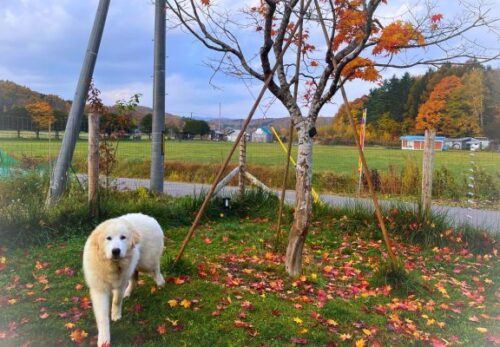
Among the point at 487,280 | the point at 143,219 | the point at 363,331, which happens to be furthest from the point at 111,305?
the point at 487,280

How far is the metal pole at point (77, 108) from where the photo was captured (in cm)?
808

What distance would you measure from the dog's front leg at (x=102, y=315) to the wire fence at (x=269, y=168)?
5.41 m

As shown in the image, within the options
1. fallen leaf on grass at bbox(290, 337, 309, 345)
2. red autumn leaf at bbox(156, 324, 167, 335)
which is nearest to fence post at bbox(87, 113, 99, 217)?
red autumn leaf at bbox(156, 324, 167, 335)

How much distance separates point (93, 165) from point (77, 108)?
5.50ft

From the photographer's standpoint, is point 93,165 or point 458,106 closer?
point 93,165

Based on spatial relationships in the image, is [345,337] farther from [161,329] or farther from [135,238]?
[135,238]

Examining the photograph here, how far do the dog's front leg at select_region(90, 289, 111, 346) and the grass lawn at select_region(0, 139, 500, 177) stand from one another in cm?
886

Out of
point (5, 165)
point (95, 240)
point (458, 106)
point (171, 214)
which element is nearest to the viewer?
point (95, 240)

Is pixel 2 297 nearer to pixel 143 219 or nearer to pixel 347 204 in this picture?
pixel 143 219

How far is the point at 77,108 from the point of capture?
27.7 ft

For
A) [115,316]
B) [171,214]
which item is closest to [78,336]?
[115,316]

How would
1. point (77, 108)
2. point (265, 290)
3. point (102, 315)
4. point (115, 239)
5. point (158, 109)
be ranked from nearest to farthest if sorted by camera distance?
point (102, 315) → point (115, 239) → point (265, 290) → point (77, 108) → point (158, 109)

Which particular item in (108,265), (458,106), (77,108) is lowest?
(108,265)

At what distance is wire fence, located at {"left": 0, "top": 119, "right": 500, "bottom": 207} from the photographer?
13.7m
